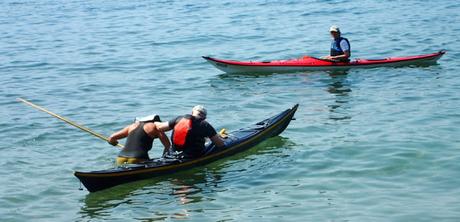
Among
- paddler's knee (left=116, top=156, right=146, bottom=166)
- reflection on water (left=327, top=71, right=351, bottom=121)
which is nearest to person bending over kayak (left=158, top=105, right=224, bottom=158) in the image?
paddler's knee (left=116, top=156, right=146, bottom=166)

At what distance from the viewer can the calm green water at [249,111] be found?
40.8 ft

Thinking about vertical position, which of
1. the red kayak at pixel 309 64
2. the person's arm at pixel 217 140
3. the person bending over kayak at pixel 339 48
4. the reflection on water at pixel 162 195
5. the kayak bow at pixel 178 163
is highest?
the person bending over kayak at pixel 339 48

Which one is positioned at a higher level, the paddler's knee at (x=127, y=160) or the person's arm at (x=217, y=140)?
the person's arm at (x=217, y=140)

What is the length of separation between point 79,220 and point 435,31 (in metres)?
19.8

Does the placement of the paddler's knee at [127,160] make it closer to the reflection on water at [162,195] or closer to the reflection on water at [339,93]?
the reflection on water at [162,195]

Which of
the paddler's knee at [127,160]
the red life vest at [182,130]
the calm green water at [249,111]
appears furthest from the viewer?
the paddler's knee at [127,160]

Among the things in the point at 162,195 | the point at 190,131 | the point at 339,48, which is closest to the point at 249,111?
the point at 339,48

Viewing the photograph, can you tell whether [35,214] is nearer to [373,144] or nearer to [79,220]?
[79,220]

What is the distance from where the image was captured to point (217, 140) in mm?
13633

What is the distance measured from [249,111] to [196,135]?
5.56m

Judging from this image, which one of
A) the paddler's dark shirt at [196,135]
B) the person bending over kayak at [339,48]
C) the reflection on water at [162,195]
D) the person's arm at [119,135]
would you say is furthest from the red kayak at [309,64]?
the person's arm at [119,135]

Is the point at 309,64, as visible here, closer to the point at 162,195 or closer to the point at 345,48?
the point at 345,48

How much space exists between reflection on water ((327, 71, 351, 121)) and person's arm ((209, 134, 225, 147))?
4382 mm

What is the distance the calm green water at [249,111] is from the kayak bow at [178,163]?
6.5 inches
